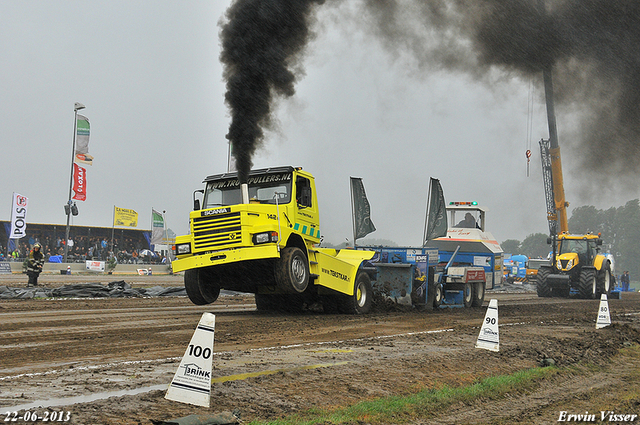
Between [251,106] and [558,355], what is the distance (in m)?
8.23

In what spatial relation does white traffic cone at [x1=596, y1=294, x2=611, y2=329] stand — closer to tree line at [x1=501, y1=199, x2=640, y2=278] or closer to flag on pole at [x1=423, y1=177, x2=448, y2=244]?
flag on pole at [x1=423, y1=177, x2=448, y2=244]

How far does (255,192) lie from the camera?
42.0 ft

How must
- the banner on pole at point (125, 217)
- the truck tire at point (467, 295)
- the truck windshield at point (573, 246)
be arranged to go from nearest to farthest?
the truck tire at point (467, 295) < the truck windshield at point (573, 246) < the banner on pole at point (125, 217)

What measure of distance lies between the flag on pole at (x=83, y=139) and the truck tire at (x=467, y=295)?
2753 centimetres

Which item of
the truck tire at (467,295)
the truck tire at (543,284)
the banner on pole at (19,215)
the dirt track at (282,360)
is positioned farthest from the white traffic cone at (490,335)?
the banner on pole at (19,215)

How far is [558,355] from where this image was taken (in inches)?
364

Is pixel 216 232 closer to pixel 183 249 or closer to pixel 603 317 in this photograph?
pixel 183 249

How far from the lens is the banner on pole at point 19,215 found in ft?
109

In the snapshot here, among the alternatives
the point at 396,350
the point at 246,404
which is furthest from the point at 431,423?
the point at 396,350

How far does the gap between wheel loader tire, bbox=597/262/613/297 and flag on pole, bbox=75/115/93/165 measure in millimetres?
29454

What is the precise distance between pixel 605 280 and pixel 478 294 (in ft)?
39.7

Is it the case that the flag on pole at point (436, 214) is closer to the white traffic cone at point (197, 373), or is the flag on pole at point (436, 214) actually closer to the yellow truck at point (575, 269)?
the yellow truck at point (575, 269)

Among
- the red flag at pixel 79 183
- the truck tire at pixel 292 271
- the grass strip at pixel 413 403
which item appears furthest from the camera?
the red flag at pixel 79 183

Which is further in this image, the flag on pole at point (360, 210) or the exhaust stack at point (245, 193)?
the flag on pole at point (360, 210)
